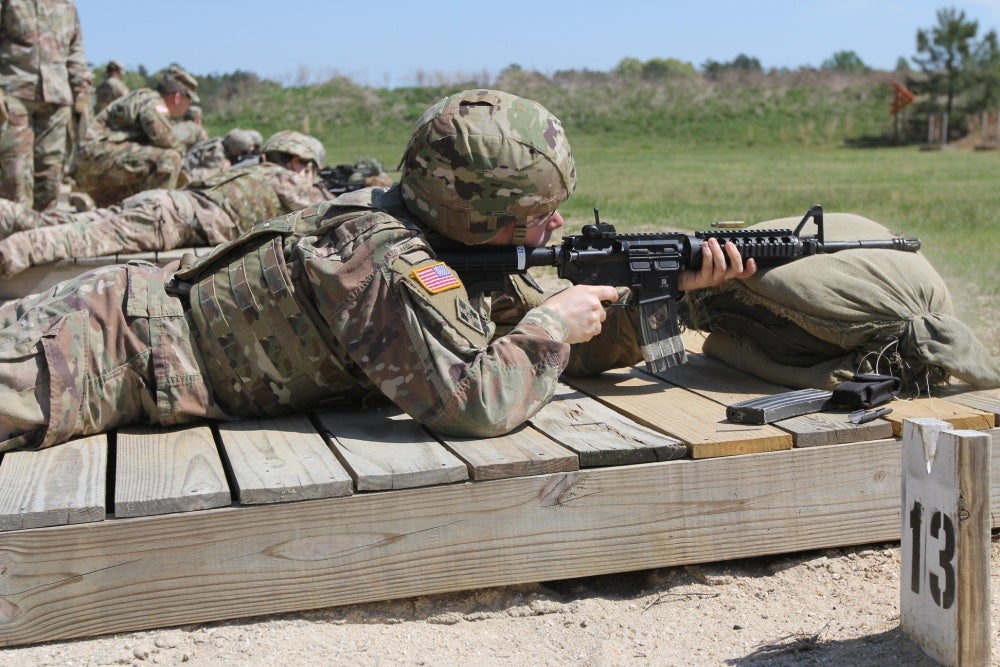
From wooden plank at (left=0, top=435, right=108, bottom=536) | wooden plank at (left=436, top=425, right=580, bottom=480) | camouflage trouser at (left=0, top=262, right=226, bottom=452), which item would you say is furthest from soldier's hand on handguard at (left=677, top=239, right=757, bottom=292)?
wooden plank at (left=0, top=435, right=108, bottom=536)

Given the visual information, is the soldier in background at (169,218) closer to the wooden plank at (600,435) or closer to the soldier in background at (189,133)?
the wooden plank at (600,435)

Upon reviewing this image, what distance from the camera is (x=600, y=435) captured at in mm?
3156

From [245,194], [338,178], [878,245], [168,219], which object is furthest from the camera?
[338,178]

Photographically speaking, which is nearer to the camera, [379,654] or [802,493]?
[379,654]

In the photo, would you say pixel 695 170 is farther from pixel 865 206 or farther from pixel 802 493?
pixel 802 493

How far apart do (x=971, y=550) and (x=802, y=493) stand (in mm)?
812

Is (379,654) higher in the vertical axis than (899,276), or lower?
lower

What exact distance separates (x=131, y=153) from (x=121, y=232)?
13.1ft

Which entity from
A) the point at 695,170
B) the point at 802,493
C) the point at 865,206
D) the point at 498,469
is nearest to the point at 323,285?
the point at 498,469

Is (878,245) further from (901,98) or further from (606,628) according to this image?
(901,98)

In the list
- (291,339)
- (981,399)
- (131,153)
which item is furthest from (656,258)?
(131,153)

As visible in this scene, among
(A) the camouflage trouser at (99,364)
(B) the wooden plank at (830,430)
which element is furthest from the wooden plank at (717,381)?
(A) the camouflage trouser at (99,364)

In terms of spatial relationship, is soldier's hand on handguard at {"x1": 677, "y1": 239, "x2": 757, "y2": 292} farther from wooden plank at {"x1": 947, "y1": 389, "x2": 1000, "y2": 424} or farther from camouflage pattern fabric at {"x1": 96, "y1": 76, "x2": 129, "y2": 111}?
camouflage pattern fabric at {"x1": 96, "y1": 76, "x2": 129, "y2": 111}

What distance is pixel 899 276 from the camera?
361cm
